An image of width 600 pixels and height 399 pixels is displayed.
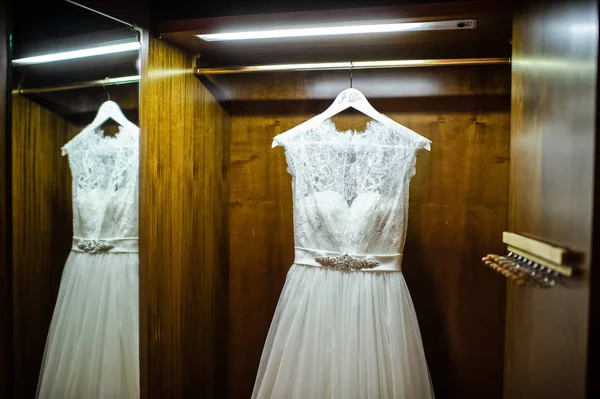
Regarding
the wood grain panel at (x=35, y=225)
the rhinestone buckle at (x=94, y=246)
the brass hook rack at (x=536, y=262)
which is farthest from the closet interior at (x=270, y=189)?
the brass hook rack at (x=536, y=262)

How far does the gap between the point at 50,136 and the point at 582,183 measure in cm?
125

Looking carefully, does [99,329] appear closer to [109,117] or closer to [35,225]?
[35,225]

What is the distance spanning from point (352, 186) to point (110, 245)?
81 centimetres

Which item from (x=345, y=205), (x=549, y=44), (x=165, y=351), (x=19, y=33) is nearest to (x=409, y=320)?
(x=345, y=205)

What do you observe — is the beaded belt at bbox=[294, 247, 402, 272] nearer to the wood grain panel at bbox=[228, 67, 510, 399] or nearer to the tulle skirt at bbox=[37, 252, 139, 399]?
the wood grain panel at bbox=[228, 67, 510, 399]

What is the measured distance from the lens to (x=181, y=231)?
1.66m

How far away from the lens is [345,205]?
61.6 inches

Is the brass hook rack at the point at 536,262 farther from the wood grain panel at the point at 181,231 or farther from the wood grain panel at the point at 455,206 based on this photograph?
the wood grain panel at the point at 181,231

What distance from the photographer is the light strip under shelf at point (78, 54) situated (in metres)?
1.14

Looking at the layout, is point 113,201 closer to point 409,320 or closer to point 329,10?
point 329,10

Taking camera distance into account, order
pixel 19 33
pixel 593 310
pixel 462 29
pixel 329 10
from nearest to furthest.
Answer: pixel 593 310, pixel 19 33, pixel 329 10, pixel 462 29

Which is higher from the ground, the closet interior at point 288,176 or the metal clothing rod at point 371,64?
the metal clothing rod at point 371,64

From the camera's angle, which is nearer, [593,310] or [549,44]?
[593,310]

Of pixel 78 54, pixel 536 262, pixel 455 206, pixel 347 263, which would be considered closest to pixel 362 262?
pixel 347 263
